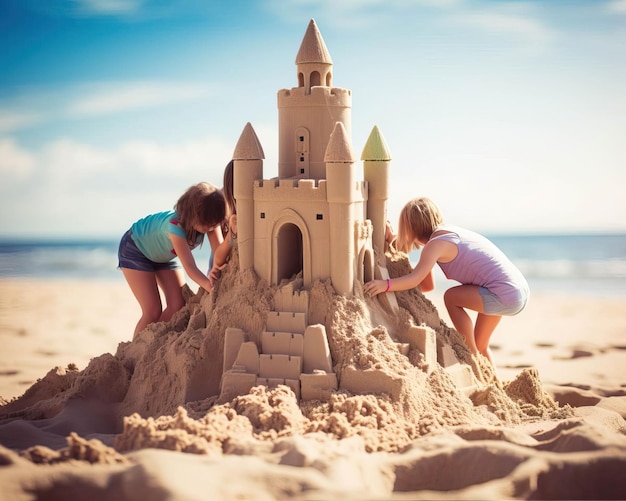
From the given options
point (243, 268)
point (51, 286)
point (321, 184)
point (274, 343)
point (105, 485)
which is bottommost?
point (51, 286)

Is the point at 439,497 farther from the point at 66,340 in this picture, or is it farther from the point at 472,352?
the point at 66,340

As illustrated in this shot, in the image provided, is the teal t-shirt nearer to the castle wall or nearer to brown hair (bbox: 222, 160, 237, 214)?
brown hair (bbox: 222, 160, 237, 214)

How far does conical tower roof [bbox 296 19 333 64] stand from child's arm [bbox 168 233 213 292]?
8.05 feet

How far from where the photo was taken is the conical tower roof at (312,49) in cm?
781

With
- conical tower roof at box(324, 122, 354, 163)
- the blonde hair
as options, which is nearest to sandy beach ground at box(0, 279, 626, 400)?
the blonde hair

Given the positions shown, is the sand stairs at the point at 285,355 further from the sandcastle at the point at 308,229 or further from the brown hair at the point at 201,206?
the brown hair at the point at 201,206

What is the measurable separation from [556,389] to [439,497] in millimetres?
5168

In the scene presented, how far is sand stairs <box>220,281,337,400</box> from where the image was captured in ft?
23.6

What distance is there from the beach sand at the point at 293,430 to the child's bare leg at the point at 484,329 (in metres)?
0.48

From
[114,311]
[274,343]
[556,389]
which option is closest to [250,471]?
[274,343]

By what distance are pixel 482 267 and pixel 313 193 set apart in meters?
2.21

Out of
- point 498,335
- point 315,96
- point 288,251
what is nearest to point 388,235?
point 288,251

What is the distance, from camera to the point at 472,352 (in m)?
8.50

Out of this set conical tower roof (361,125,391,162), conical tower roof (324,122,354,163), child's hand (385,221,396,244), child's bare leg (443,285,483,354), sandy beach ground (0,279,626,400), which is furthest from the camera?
sandy beach ground (0,279,626,400)
